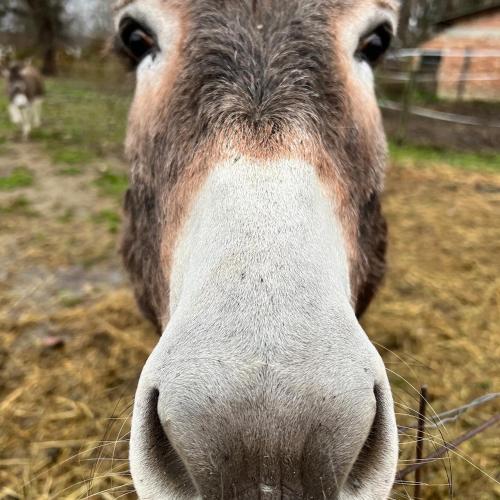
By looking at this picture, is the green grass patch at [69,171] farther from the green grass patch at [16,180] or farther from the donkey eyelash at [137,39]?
the donkey eyelash at [137,39]

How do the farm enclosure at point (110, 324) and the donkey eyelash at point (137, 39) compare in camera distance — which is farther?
the farm enclosure at point (110, 324)

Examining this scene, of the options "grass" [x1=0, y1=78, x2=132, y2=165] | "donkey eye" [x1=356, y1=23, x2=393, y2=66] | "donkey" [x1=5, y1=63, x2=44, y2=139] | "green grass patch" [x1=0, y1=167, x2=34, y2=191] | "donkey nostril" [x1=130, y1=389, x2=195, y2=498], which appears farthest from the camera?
"donkey" [x1=5, y1=63, x2=44, y2=139]

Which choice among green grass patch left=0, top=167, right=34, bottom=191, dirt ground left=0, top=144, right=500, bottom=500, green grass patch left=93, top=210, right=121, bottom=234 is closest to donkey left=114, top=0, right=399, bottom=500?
dirt ground left=0, top=144, right=500, bottom=500

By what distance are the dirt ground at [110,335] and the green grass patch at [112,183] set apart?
0.14m

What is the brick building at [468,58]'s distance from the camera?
575 inches

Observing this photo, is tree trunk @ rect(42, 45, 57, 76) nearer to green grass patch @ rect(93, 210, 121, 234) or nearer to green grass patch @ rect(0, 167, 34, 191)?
green grass patch @ rect(0, 167, 34, 191)

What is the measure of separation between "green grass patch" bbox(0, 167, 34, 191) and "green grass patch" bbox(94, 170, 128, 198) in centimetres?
116

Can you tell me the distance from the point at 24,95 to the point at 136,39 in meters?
10.8

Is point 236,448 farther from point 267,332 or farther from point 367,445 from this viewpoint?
point 367,445

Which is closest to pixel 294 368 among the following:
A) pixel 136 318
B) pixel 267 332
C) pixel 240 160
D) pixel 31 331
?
pixel 267 332

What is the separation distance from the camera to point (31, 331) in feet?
13.1

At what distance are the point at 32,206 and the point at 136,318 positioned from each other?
3720 millimetres

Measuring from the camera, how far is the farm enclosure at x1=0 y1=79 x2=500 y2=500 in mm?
2721

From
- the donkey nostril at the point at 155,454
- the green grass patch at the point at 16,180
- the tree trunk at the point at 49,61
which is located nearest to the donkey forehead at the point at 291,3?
the donkey nostril at the point at 155,454
